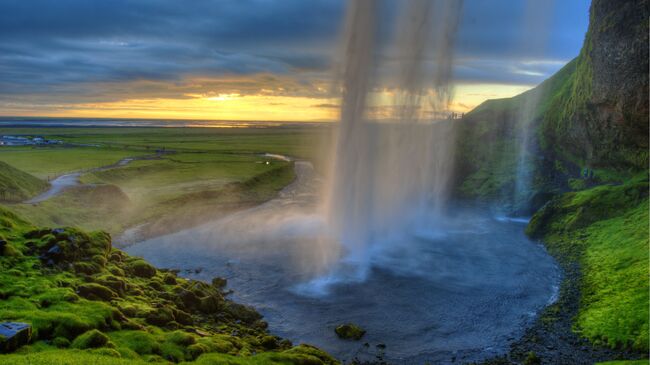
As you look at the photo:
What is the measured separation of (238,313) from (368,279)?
12.7 meters

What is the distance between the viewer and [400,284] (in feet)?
126

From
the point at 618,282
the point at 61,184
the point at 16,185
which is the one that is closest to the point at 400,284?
the point at 618,282

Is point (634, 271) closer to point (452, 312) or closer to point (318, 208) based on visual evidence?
point (452, 312)

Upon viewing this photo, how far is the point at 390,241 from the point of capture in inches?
2041

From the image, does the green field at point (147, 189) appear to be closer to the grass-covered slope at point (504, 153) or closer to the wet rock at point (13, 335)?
the grass-covered slope at point (504, 153)

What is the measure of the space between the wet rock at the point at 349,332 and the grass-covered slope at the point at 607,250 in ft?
49.0

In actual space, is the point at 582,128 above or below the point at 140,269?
above

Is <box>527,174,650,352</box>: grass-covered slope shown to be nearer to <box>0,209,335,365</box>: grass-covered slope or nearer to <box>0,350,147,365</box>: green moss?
<box>0,209,335,365</box>: grass-covered slope

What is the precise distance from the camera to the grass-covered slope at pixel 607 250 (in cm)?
2864

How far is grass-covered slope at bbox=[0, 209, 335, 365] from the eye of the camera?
2050cm

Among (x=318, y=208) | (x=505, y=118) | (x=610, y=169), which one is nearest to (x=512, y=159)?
(x=505, y=118)

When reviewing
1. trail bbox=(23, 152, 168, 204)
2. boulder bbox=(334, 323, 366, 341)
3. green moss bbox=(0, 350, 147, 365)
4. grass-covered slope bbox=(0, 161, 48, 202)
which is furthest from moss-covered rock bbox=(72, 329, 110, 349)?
grass-covered slope bbox=(0, 161, 48, 202)

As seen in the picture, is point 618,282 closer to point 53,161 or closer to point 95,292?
point 95,292

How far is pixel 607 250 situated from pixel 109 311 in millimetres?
43559
